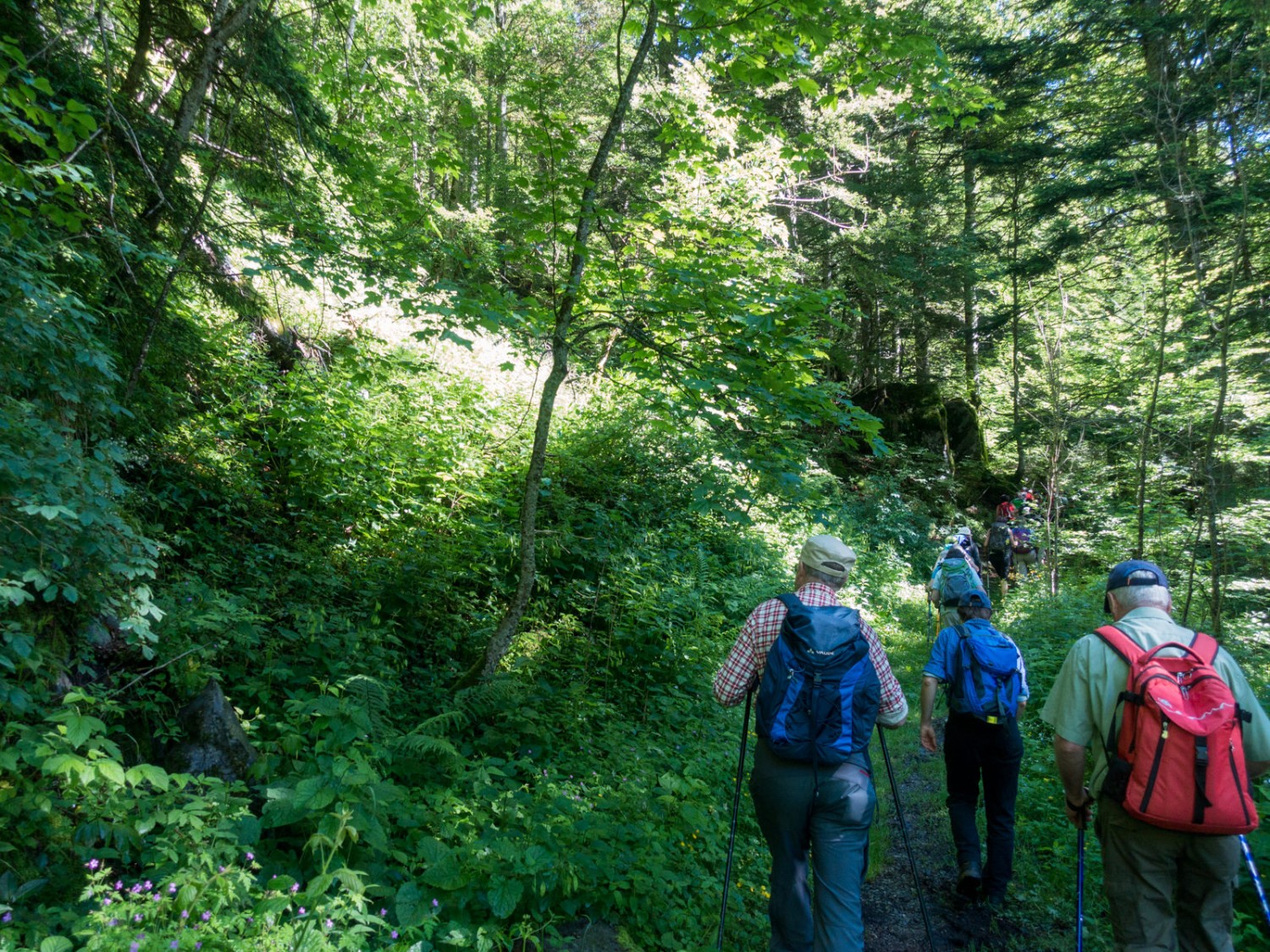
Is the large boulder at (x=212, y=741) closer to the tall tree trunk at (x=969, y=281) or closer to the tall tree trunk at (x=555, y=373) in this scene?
the tall tree trunk at (x=555, y=373)

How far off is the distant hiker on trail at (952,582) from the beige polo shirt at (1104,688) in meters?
1.50

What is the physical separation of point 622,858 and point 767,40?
5.56 m

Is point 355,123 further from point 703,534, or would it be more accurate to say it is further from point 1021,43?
point 1021,43

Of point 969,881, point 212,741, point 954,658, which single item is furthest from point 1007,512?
point 212,741

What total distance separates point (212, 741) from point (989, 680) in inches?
178

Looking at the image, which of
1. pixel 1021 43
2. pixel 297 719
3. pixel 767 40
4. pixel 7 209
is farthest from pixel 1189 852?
pixel 1021 43

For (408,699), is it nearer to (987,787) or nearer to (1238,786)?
(987,787)

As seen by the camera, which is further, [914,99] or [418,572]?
[418,572]

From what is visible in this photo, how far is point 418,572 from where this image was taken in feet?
20.3

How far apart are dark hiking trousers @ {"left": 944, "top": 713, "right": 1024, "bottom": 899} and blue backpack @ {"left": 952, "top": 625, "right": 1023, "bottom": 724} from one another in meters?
0.09

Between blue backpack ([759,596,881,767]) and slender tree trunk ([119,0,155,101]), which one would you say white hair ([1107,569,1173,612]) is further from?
slender tree trunk ([119,0,155,101])

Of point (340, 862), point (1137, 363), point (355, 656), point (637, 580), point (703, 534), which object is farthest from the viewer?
point (1137, 363)

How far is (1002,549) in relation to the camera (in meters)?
13.5

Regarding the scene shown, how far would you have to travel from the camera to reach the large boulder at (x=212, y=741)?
372cm
